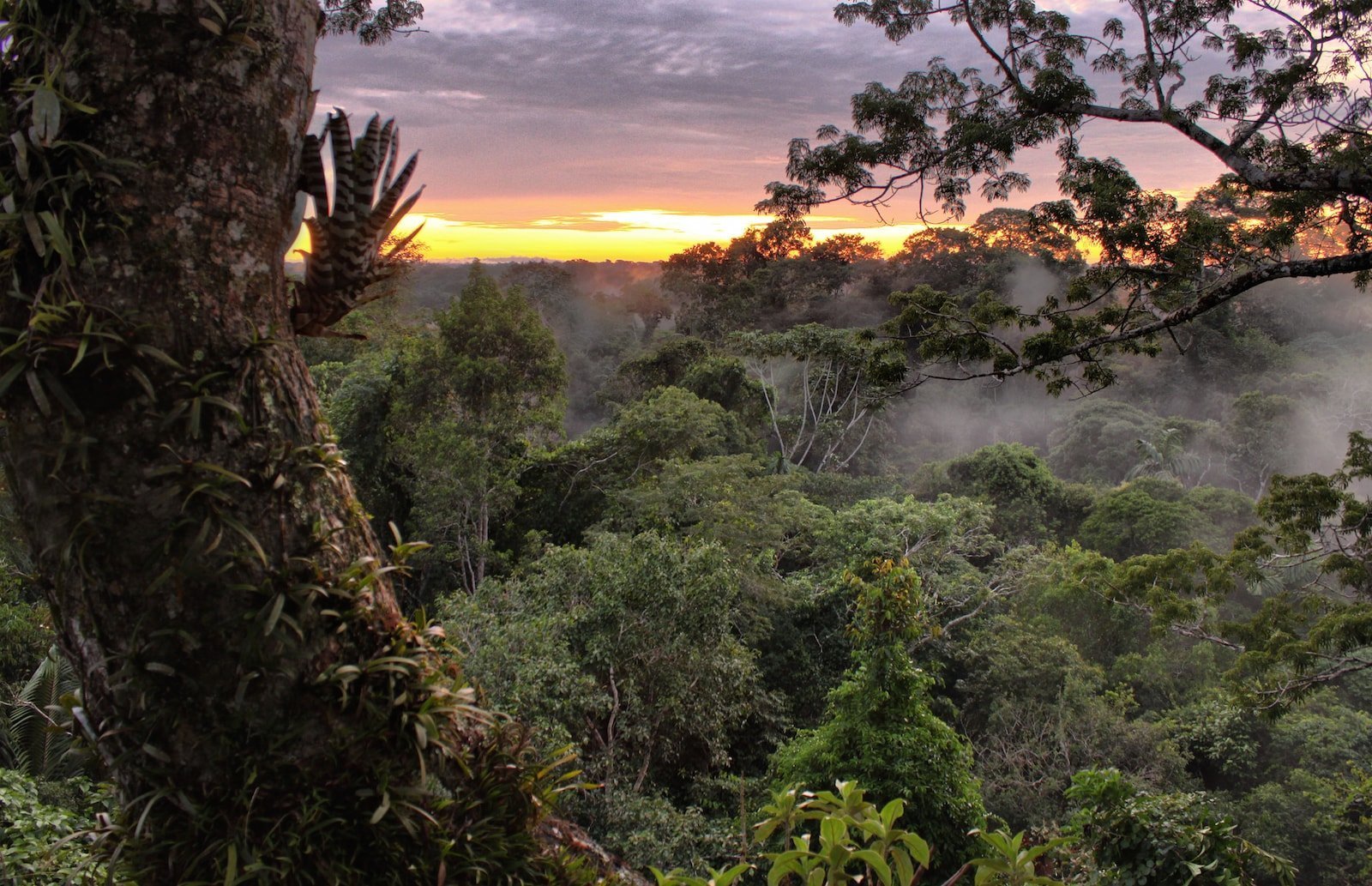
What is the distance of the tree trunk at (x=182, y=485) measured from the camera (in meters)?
0.66

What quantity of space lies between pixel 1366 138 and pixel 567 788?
472 centimetres

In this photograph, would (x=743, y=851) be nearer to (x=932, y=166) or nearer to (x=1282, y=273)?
(x=1282, y=273)

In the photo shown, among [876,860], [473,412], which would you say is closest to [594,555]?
[473,412]

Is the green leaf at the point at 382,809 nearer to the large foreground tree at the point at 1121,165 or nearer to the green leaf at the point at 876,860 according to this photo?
the green leaf at the point at 876,860

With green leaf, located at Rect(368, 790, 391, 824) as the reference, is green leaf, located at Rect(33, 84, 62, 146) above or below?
above

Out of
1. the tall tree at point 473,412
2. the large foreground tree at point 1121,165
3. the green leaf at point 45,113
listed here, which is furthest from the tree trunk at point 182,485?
→ the tall tree at point 473,412

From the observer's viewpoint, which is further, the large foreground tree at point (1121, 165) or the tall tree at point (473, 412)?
the tall tree at point (473, 412)

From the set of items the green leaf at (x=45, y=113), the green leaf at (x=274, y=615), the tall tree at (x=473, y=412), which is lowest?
the tall tree at (x=473, y=412)

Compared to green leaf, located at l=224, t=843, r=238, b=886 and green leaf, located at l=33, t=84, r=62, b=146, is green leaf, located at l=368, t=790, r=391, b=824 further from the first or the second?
green leaf, located at l=33, t=84, r=62, b=146

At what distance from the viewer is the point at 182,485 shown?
661 millimetres

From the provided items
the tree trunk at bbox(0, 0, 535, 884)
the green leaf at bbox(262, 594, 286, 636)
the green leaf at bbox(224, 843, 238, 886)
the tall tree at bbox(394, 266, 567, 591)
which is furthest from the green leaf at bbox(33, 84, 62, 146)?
the tall tree at bbox(394, 266, 567, 591)

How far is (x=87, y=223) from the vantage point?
667 mm

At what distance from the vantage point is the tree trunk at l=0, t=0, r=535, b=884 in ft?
2.16

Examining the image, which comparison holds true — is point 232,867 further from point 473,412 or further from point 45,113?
point 473,412
